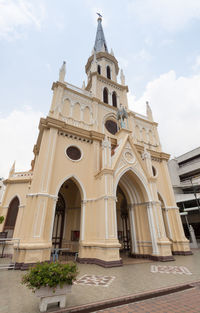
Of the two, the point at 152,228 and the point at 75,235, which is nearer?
the point at 152,228

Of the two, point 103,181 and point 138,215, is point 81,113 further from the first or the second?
point 138,215

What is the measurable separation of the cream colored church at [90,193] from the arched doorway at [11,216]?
0.27ft

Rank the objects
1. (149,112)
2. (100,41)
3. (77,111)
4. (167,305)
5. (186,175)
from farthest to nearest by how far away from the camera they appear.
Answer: (186,175), (100,41), (149,112), (77,111), (167,305)

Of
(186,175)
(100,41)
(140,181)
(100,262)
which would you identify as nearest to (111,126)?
(140,181)

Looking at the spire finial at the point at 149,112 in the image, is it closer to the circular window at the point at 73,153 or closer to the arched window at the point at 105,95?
the arched window at the point at 105,95

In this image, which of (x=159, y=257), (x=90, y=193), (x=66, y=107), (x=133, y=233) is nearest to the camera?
(x=159, y=257)

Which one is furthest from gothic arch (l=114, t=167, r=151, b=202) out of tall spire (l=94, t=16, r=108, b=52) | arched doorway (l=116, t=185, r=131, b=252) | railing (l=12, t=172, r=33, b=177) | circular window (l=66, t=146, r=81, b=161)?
tall spire (l=94, t=16, r=108, b=52)

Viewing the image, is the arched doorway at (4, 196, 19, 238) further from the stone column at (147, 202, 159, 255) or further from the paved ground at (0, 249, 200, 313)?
the stone column at (147, 202, 159, 255)

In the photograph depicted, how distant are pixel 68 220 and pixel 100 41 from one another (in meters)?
29.2

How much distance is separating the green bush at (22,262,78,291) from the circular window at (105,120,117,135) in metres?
13.8

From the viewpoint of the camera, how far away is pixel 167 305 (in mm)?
3711

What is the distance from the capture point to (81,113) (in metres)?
14.7

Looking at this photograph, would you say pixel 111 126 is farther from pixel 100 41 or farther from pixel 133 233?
pixel 100 41

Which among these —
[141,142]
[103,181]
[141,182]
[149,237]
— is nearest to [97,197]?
[103,181]
